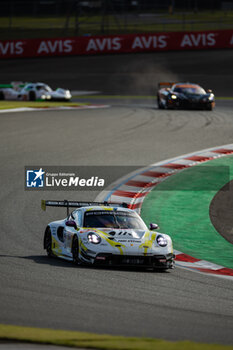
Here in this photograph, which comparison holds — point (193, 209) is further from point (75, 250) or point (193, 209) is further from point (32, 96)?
point (32, 96)

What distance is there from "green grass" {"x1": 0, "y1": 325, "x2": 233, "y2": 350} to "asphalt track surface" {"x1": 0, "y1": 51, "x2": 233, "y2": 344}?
45cm

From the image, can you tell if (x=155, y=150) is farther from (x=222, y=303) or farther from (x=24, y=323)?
(x=24, y=323)

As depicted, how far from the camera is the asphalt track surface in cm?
743

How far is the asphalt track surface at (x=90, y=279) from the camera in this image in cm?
743

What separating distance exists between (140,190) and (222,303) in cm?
868

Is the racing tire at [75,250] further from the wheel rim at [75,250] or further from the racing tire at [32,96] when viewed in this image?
the racing tire at [32,96]

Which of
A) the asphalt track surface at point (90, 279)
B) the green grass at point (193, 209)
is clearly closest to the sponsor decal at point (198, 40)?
the asphalt track surface at point (90, 279)

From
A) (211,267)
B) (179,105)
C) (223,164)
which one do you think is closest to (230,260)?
(211,267)

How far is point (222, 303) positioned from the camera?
29.8ft

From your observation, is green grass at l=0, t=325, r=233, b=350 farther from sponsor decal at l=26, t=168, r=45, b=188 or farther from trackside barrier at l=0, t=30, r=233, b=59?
trackside barrier at l=0, t=30, r=233, b=59

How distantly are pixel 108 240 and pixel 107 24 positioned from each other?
141 ft

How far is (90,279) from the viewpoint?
33.4 ft

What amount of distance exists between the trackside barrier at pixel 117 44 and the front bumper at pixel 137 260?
124ft

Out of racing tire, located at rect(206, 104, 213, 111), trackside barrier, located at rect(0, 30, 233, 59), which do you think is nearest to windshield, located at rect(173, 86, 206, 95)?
racing tire, located at rect(206, 104, 213, 111)
